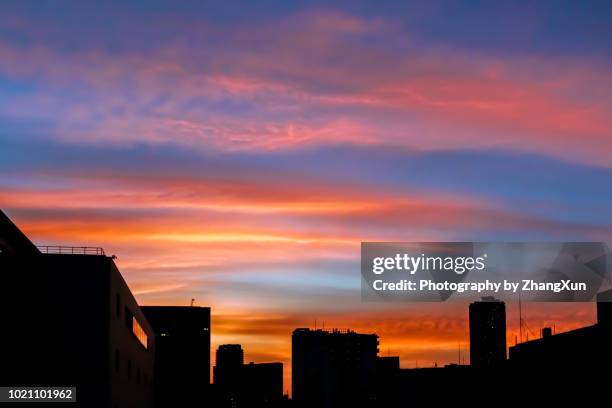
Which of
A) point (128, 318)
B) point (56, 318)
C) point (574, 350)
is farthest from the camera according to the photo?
point (574, 350)

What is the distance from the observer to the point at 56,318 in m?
79.4

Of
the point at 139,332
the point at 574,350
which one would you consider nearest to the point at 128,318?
the point at 139,332

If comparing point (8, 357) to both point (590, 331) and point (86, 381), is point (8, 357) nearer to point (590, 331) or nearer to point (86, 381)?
point (86, 381)

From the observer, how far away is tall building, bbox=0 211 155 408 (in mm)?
77688

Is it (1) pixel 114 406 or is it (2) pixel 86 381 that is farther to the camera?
(1) pixel 114 406

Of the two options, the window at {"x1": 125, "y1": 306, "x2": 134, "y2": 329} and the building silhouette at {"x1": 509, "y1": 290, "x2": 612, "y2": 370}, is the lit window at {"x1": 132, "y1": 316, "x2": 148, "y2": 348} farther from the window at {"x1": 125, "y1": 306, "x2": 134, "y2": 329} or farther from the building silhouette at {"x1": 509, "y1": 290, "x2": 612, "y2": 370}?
the building silhouette at {"x1": 509, "y1": 290, "x2": 612, "y2": 370}

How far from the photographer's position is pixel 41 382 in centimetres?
7694

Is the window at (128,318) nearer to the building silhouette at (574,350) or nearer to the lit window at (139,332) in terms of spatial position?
the lit window at (139,332)

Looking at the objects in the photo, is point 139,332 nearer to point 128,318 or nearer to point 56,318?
point 128,318

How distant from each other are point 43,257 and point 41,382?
1090cm

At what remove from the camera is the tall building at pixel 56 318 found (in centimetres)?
7769

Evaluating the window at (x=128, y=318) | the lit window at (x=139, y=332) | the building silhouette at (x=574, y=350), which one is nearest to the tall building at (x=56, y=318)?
the window at (x=128, y=318)

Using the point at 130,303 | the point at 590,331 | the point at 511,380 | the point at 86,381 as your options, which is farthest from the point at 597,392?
the point at 86,381

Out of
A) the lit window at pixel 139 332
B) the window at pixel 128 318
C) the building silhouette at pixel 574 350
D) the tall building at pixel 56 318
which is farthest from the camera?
the building silhouette at pixel 574 350
